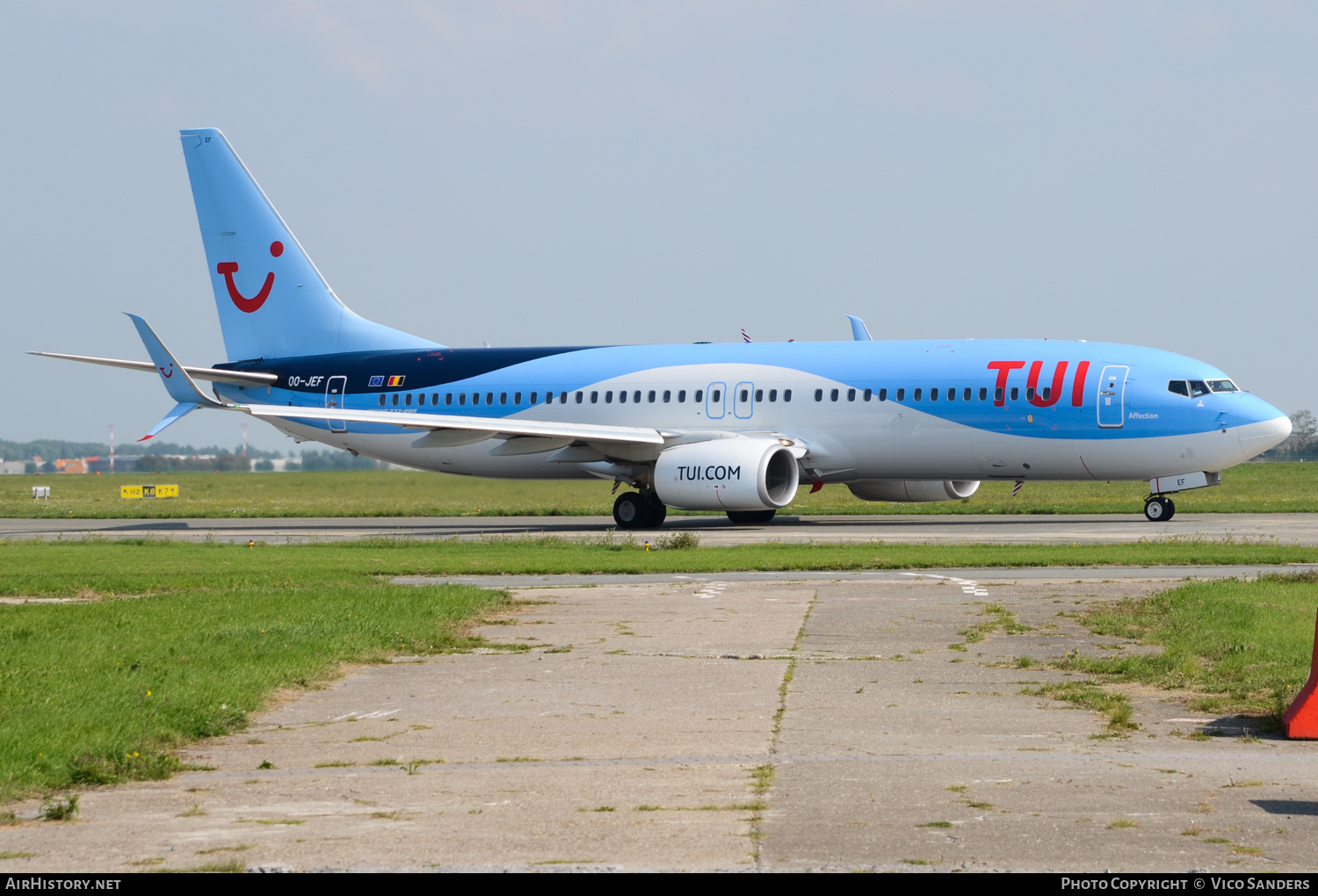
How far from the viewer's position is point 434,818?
Answer: 6.27 m

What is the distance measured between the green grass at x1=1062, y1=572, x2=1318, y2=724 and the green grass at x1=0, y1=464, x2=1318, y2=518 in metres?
20.6

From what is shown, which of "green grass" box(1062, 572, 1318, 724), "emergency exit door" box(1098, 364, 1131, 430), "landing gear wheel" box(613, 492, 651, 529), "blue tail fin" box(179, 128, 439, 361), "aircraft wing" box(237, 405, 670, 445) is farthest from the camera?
"blue tail fin" box(179, 128, 439, 361)

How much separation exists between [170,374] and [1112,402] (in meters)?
19.5

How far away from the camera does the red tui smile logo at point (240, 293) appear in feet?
120

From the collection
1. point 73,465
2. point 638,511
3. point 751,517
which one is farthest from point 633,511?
point 73,465

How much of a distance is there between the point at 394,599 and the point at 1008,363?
668 inches

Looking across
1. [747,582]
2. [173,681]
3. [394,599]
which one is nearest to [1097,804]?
[173,681]

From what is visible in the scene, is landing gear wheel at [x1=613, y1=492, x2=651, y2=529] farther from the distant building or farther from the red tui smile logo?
the distant building

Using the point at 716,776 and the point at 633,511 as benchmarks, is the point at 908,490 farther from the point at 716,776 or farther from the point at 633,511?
the point at 716,776

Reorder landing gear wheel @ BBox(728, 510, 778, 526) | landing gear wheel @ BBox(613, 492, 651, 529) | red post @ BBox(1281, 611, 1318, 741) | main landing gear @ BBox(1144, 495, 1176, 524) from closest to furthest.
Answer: red post @ BBox(1281, 611, 1318, 741) < main landing gear @ BBox(1144, 495, 1176, 524) < landing gear wheel @ BBox(613, 492, 651, 529) < landing gear wheel @ BBox(728, 510, 778, 526)

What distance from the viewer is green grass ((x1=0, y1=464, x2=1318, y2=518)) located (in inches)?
1383

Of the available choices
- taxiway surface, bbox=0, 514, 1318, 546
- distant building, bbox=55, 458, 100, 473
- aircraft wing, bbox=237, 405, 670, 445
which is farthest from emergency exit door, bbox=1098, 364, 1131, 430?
distant building, bbox=55, 458, 100, 473

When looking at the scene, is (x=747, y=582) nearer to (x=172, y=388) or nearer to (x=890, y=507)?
(x=172, y=388)

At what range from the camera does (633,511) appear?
1209 inches
